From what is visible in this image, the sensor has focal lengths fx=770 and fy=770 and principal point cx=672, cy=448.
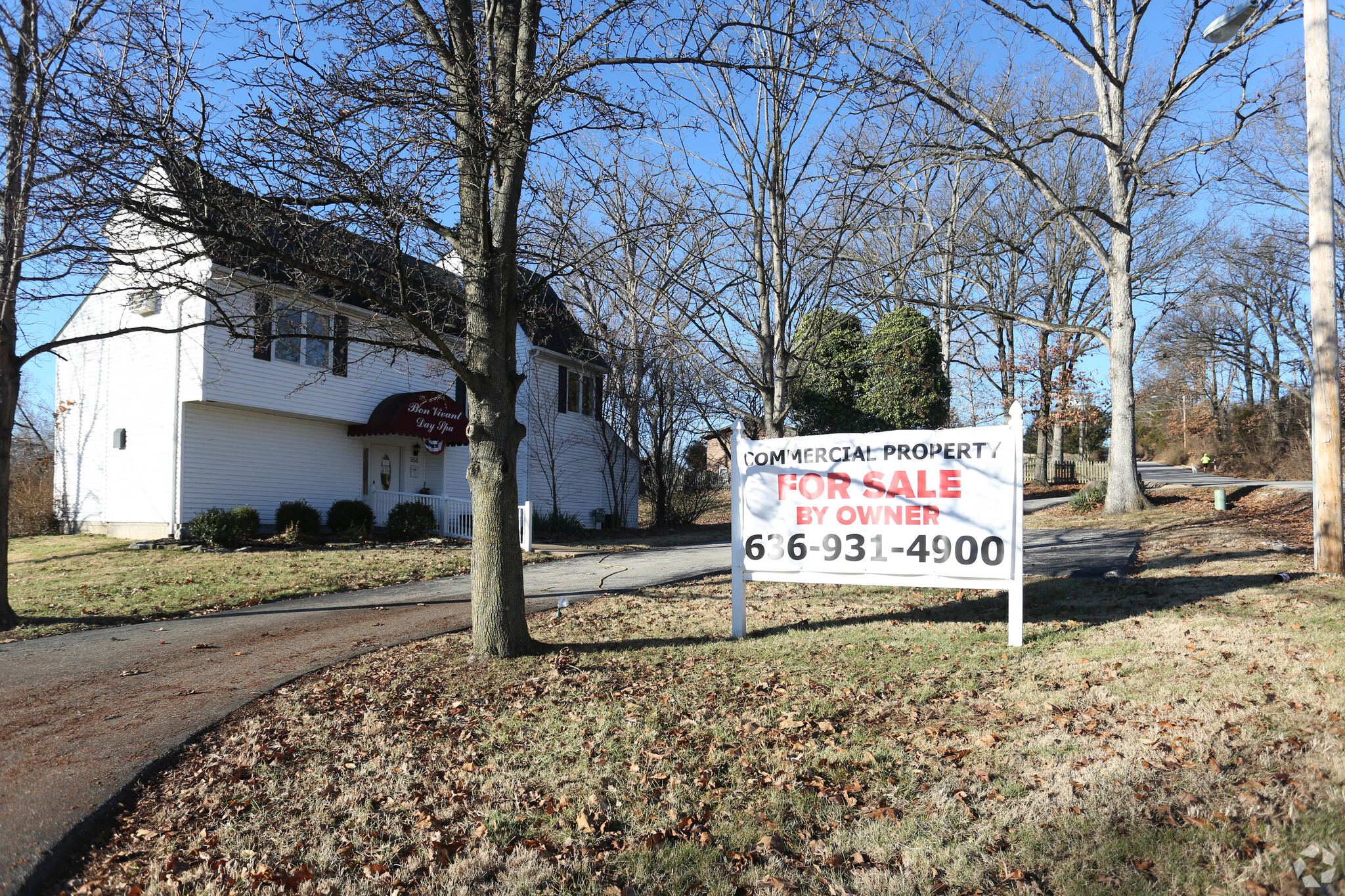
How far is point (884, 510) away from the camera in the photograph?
288 inches

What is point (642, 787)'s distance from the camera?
13.4 ft

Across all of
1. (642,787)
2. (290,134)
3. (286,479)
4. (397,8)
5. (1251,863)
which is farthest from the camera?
(286,479)

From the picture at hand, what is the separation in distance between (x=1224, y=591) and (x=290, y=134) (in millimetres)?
9492

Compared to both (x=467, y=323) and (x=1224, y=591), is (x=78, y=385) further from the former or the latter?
(x=1224, y=591)

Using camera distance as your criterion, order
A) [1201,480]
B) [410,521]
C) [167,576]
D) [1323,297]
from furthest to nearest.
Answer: [1201,480], [410,521], [167,576], [1323,297]

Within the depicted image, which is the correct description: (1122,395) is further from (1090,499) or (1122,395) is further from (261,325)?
(261,325)

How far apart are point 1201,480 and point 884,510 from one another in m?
32.6

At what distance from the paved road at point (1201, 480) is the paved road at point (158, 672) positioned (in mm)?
10450

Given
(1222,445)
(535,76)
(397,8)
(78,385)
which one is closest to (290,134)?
(535,76)

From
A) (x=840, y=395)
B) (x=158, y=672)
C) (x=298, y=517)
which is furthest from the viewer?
(x=840, y=395)

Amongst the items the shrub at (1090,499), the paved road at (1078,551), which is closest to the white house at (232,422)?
the paved road at (1078,551)

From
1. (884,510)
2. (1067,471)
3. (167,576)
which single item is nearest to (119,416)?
(167,576)

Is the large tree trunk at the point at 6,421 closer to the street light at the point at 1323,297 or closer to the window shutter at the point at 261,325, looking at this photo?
the window shutter at the point at 261,325

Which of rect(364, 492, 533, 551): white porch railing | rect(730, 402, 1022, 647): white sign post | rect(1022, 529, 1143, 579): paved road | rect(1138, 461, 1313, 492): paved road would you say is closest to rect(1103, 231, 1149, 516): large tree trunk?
rect(1022, 529, 1143, 579): paved road
